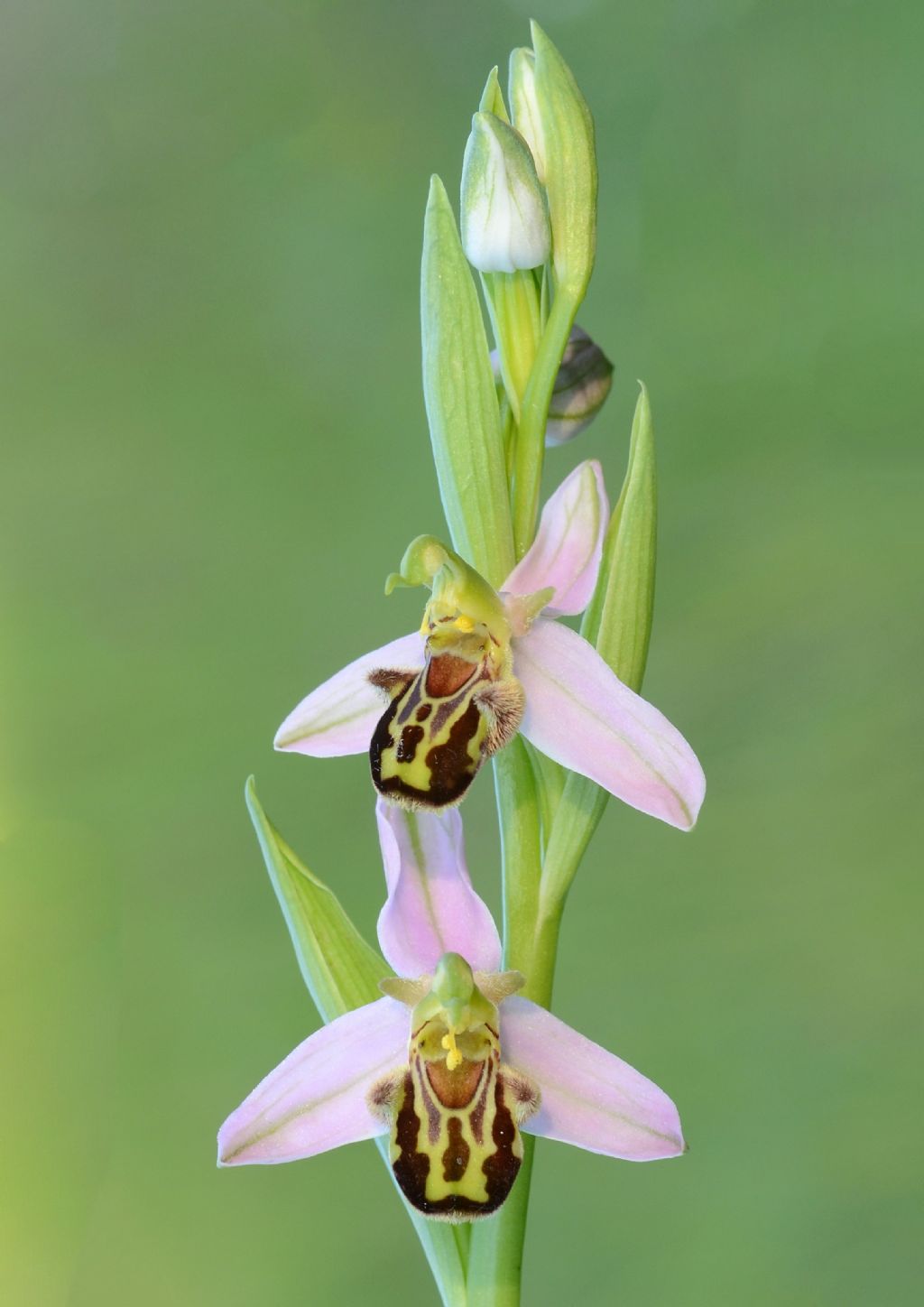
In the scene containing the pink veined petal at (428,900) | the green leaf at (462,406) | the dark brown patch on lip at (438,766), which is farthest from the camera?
the green leaf at (462,406)

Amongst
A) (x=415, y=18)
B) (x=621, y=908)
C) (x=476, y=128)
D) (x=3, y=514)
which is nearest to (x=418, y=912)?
(x=476, y=128)

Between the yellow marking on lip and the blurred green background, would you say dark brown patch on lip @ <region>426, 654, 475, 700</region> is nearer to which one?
the yellow marking on lip

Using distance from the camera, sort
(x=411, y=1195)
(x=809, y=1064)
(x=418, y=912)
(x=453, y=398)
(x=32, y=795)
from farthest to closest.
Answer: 1. (x=32, y=795)
2. (x=809, y=1064)
3. (x=453, y=398)
4. (x=418, y=912)
5. (x=411, y=1195)

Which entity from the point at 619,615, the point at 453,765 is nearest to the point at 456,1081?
the point at 453,765

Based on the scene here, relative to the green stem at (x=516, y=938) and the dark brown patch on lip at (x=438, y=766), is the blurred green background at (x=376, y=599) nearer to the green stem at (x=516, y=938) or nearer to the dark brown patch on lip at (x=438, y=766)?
the green stem at (x=516, y=938)

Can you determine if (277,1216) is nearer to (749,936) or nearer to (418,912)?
(749,936)

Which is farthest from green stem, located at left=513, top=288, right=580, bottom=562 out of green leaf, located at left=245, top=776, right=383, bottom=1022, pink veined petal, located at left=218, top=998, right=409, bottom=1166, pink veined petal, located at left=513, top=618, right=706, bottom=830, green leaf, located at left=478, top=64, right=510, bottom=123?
pink veined petal, located at left=218, top=998, right=409, bottom=1166

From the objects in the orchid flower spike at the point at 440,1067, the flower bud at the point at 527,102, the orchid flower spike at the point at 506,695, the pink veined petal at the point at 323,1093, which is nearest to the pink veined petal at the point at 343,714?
the orchid flower spike at the point at 506,695
